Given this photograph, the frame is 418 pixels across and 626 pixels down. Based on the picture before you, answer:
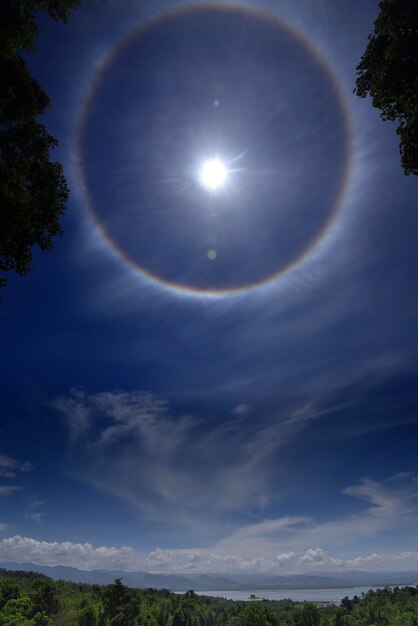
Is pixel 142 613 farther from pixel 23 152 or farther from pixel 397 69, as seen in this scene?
pixel 397 69

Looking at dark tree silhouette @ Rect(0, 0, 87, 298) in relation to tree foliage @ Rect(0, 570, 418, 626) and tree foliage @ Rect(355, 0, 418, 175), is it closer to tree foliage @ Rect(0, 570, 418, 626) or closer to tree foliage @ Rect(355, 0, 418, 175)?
tree foliage @ Rect(355, 0, 418, 175)

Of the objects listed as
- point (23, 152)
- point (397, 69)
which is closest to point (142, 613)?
point (23, 152)

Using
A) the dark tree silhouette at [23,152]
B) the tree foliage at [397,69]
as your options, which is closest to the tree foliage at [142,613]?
the dark tree silhouette at [23,152]

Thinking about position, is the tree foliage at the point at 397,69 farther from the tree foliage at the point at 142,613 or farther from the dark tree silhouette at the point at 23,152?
the tree foliage at the point at 142,613

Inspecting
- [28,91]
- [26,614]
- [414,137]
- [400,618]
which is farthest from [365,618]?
[28,91]

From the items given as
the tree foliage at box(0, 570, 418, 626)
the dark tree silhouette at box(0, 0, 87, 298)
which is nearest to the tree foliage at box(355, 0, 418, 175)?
the dark tree silhouette at box(0, 0, 87, 298)
